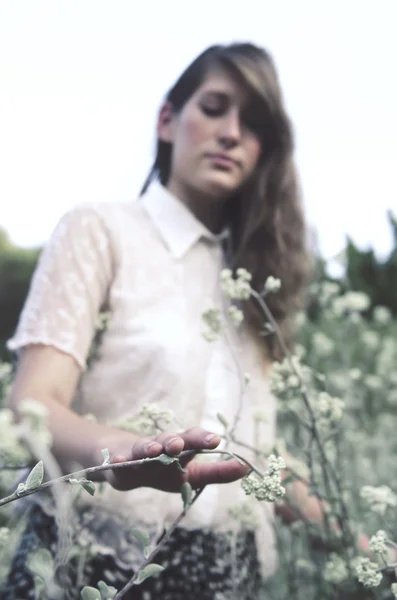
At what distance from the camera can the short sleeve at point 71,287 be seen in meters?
1.18

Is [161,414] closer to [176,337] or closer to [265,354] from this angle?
[176,337]

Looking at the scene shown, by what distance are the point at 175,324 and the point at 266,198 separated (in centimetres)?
53

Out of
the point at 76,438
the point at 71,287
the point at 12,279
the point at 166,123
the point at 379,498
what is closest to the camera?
the point at 379,498

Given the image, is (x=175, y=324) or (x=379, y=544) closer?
(x=379, y=544)

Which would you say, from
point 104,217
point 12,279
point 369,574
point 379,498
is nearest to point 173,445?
point 369,574

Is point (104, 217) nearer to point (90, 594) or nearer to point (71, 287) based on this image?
point (71, 287)

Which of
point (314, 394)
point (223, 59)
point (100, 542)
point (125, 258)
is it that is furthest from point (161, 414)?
point (223, 59)

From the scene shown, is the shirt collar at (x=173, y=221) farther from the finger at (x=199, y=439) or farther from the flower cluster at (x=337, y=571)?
the finger at (x=199, y=439)

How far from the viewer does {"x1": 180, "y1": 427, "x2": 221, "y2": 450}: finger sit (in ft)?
2.02

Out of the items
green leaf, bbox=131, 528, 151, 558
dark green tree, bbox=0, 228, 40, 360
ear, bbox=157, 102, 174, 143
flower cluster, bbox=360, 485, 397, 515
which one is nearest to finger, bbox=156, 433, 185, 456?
green leaf, bbox=131, 528, 151, 558

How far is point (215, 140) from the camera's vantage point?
55.8 inches

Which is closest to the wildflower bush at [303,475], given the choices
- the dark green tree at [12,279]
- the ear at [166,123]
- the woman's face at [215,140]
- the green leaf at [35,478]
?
the green leaf at [35,478]

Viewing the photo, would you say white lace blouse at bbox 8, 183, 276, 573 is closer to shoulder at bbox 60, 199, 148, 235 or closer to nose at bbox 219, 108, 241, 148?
shoulder at bbox 60, 199, 148, 235

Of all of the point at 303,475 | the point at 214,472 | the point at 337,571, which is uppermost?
the point at 214,472
